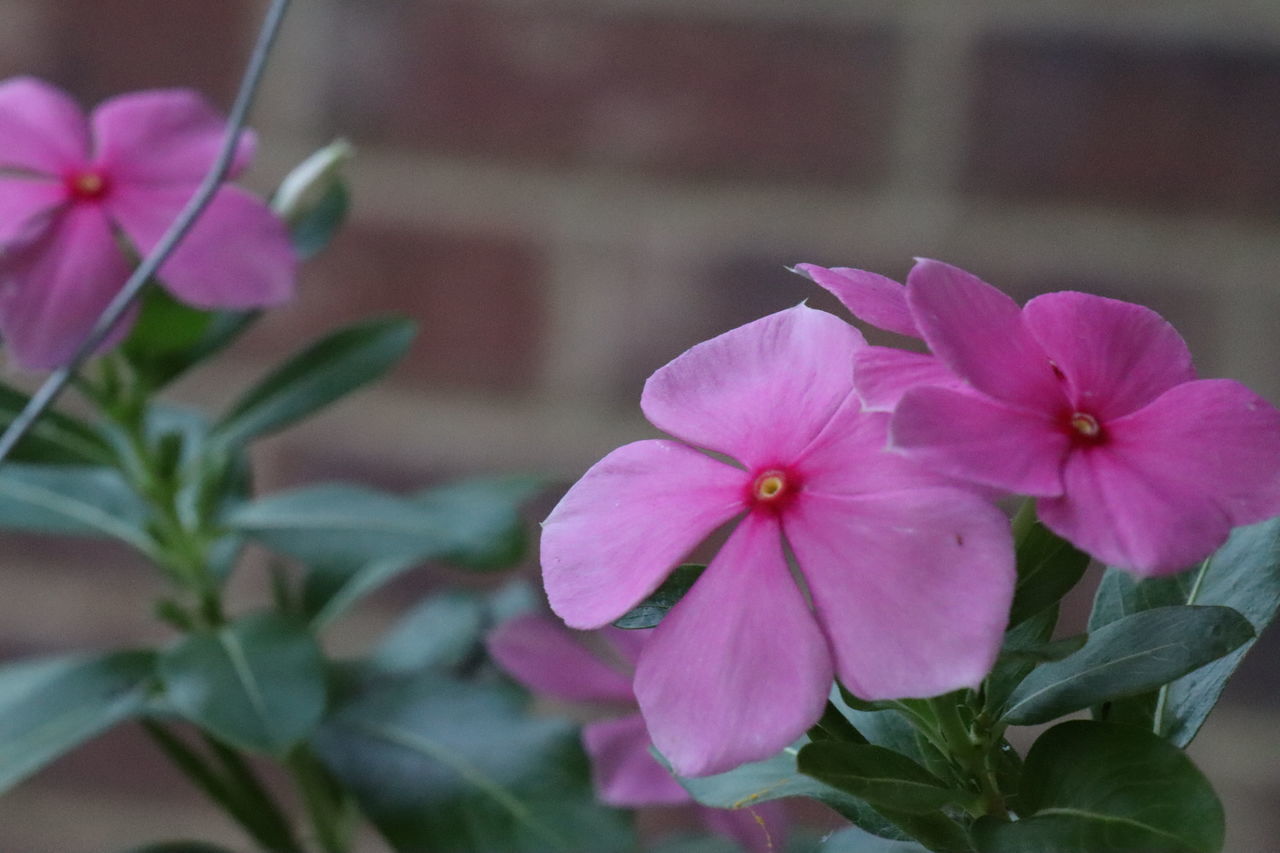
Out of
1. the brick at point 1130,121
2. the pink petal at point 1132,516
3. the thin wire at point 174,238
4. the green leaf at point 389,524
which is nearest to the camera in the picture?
the pink petal at point 1132,516

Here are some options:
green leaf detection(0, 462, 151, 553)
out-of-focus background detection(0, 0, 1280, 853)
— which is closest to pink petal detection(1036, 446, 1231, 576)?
green leaf detection(0, 462, 151, 553)

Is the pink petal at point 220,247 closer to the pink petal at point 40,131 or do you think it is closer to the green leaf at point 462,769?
the pink petal at point 40,131

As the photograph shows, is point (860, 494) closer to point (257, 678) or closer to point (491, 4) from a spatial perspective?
point (257, 678)

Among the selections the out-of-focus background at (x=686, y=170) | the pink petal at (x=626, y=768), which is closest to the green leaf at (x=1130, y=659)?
the pink petal at (x=626, y=768)

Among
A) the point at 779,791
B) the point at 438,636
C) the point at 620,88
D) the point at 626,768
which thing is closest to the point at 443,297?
the point at 620,88

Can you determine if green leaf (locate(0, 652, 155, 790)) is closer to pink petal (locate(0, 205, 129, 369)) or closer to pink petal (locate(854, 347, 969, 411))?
pink petal (locate(0, 205, 129, 369))

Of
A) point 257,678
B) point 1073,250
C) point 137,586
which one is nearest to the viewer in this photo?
point 257,678

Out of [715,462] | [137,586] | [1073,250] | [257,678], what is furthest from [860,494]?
[137,586]

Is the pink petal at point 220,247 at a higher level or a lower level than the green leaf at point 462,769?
higher
